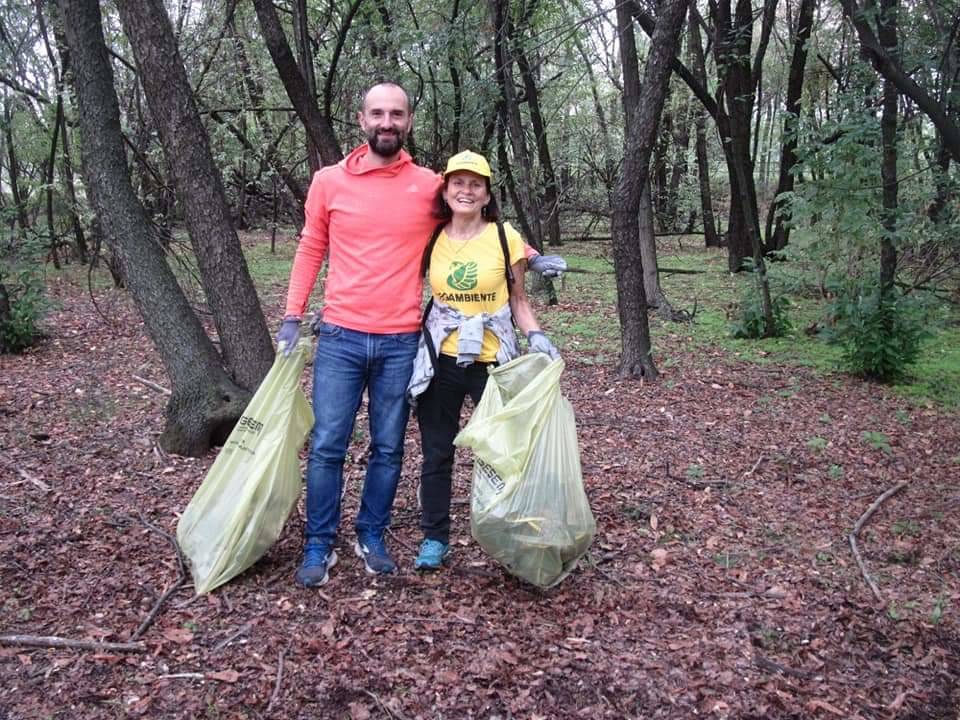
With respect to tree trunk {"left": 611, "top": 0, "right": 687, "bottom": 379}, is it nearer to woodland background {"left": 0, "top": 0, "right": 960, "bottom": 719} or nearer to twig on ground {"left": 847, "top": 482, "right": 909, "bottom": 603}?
woodland background {"left": 0, "top": 0, "right": 960, "bottom": 719}

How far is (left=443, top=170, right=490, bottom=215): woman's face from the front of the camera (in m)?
3.00

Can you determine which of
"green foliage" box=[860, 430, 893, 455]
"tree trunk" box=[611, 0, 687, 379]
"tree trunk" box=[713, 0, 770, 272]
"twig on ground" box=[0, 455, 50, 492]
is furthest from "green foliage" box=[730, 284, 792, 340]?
"twig on ground" box=[0, 455, 50, 492]

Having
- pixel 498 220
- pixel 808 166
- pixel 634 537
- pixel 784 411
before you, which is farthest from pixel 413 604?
pixel 808 166

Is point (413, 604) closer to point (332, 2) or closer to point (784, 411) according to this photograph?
point (784, 411)

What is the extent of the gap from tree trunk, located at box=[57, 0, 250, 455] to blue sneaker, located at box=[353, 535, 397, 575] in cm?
175

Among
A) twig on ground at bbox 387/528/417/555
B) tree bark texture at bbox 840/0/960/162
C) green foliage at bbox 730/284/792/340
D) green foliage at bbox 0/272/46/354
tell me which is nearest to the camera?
twig on ground at bbox 387/528/417/555

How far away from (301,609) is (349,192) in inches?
63.7

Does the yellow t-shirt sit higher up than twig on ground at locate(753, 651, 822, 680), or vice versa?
the yellow t-shirt

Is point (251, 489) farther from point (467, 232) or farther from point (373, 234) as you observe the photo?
point (467, 232)

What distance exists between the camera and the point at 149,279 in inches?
189

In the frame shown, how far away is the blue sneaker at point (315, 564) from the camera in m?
3.19

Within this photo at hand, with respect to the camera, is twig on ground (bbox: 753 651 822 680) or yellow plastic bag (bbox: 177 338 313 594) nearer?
twig on ground (bbox: 753 651 822 680)

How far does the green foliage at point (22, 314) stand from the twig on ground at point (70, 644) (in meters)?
6.08

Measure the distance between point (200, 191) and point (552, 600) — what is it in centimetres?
314
